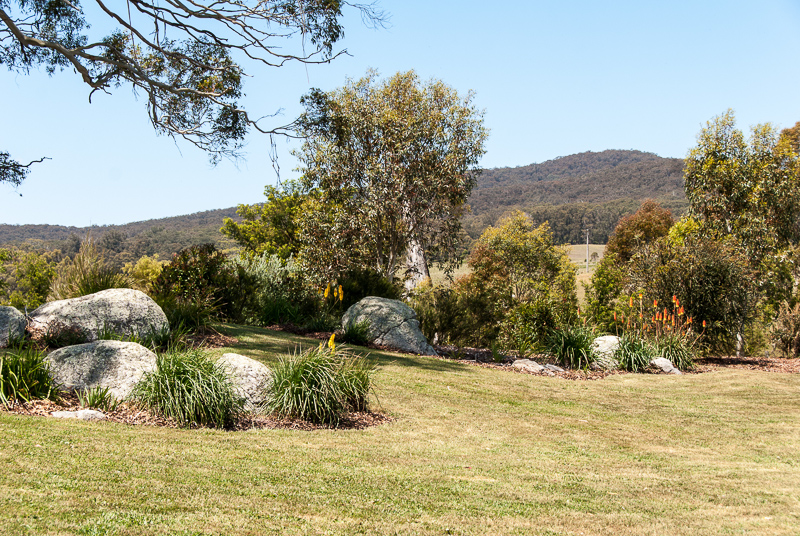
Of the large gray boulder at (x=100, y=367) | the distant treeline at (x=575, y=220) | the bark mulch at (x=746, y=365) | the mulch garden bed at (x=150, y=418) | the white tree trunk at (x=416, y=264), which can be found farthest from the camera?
the distant treeline at (x=575, y=220)

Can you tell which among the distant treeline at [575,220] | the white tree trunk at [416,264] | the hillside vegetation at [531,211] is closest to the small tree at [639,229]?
the hillside vegetation at [531,211]

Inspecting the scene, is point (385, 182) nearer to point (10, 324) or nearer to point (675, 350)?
point (675, 350)

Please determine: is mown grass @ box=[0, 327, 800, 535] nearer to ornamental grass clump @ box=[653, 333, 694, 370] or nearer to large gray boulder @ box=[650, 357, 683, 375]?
large gray boulder @ box=[650, 357, 683, 375]

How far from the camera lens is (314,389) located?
22.9ft

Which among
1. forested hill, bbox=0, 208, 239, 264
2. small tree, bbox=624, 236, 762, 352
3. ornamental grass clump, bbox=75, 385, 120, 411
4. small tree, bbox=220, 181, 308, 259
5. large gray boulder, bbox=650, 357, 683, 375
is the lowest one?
large gray boulder, bbox=650, 357, 683, 375

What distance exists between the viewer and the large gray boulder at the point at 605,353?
13672 mm

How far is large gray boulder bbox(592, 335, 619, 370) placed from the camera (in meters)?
13.7

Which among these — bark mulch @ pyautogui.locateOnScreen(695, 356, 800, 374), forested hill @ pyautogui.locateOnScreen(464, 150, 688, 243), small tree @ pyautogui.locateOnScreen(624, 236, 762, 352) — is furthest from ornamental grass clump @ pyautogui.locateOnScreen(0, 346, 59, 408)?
forested hill @ pyautogui.locateOnScreen(464, 150, 688, 243)

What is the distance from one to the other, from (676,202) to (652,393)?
87.4 meters

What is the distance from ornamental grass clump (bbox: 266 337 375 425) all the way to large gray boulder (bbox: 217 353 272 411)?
4.6 inches

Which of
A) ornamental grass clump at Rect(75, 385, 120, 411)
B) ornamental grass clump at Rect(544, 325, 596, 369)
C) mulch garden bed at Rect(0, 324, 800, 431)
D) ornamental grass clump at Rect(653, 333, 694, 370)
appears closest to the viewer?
mulch garden bed at Rect(0, 324, 800, 431)

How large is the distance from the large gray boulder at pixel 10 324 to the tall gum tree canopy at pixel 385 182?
485 inches

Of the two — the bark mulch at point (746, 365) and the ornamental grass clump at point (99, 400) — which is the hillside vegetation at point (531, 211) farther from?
the ornamental grass clump at point (99, 400)

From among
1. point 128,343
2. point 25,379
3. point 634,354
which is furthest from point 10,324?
point 634,354
